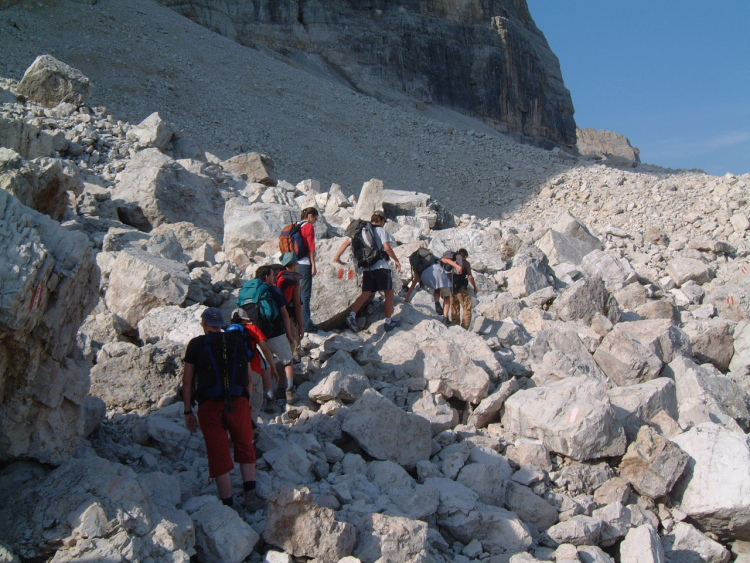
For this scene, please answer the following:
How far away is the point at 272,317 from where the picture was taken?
17.5 ft

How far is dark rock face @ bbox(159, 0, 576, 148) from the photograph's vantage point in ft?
143

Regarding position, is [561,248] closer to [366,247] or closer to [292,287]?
[366,247]

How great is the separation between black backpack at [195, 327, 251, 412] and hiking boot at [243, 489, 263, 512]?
1.59 feet

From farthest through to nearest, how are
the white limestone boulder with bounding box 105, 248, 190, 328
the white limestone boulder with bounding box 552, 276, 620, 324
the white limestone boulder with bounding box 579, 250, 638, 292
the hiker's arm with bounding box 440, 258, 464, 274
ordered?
the white limestone boulder with bounding box 579, 250, 638, 292 → the white limestone boulder with bounding box 552, 276, 620, 324 → the hiker's arm with bounding box 440, 258, 464, 274 → the white limestone boulder with bounding box 105, 248, 190, 328

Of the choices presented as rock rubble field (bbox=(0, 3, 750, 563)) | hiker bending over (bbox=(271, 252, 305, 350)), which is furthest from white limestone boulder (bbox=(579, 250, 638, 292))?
hiker bending over (bbox=(271, 252, 305, 350))

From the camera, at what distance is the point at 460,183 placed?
2386 cm

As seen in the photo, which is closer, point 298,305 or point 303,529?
point 303,529

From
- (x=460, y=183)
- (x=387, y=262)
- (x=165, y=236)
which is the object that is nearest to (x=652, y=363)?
(x=387, y=262)

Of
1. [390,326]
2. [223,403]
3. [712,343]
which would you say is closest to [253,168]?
[390,326]

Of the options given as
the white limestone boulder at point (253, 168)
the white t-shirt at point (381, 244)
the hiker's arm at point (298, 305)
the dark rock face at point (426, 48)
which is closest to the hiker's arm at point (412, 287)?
the white t-shirt at point (381, 244)

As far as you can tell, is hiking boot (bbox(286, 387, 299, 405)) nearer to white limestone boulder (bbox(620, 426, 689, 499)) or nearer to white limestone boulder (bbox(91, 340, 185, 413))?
white limestone boulder (bbox(91, 340, 185, 413))

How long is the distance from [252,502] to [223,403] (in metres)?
0.58

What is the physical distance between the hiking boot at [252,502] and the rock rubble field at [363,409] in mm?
32

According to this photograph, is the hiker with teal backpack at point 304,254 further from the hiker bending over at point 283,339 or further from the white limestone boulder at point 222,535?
the white limestone boulder at point 222,535
